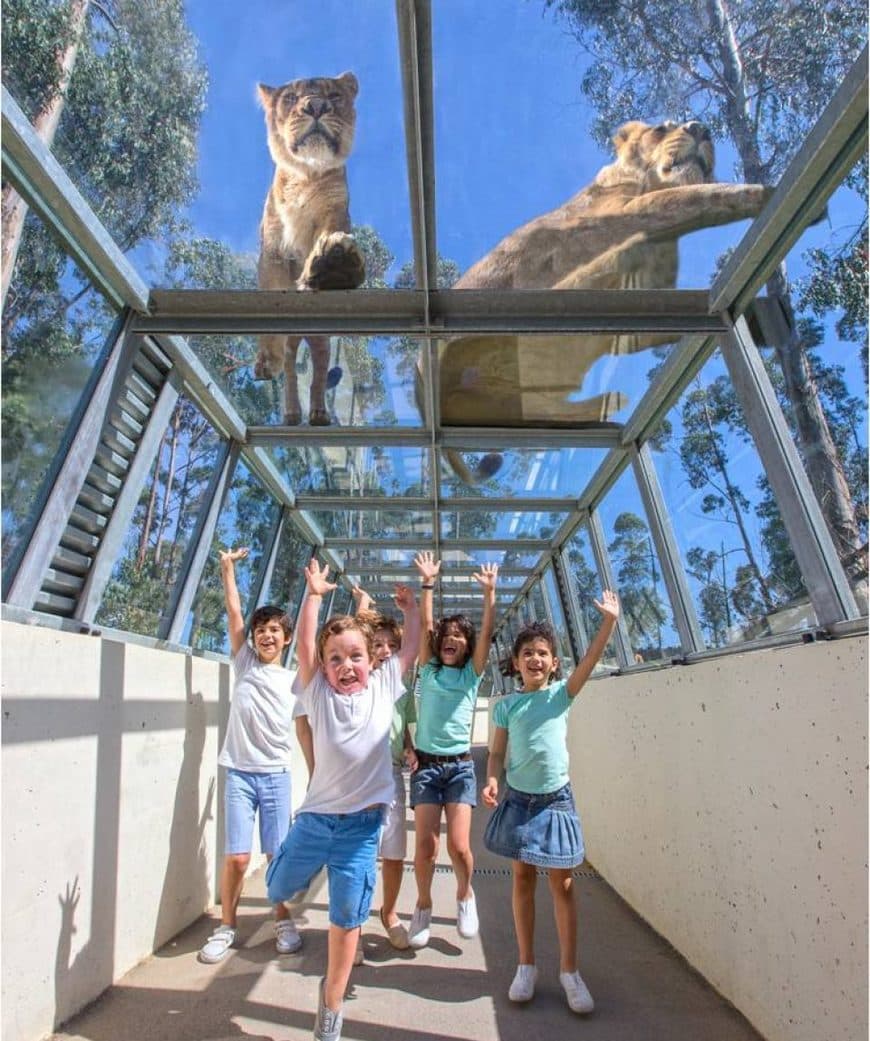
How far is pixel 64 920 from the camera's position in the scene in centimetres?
263

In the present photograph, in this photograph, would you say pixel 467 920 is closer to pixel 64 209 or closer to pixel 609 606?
pixel 609 606

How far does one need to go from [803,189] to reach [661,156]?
0.54 metres

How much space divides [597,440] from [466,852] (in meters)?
2.82

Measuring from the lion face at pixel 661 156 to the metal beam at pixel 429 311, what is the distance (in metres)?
0.62

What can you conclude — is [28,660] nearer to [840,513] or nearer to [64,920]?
[64,920]

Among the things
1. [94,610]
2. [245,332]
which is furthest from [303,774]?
[245,332]

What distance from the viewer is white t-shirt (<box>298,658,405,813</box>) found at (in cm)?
263

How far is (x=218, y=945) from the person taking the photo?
3.34 metres

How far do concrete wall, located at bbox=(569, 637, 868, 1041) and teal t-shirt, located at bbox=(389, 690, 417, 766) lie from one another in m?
1.35

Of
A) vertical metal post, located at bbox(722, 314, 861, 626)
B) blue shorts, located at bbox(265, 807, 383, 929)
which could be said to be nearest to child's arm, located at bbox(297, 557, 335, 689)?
blue shorts, located at bbox(265, 807, 383, 929)

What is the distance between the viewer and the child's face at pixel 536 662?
3348 mm

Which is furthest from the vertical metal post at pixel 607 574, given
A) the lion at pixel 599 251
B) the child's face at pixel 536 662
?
the child's face at pixel 536 662

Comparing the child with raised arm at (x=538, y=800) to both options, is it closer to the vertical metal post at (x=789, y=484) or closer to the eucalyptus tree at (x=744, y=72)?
the vertical metal post at (x=789, y=484)

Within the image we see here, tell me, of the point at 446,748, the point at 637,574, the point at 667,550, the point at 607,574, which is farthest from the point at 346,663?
the point at 607,574
